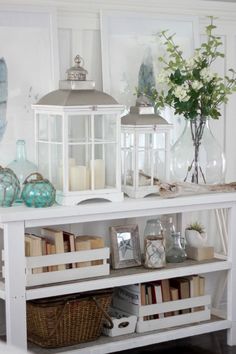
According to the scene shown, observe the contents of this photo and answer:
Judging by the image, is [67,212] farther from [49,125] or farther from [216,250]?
[216,250]

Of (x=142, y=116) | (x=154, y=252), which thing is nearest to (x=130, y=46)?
(x=142, y=116)

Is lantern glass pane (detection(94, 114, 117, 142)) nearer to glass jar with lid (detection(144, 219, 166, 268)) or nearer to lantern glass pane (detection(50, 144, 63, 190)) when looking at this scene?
lantern glass pane (detection(50, 144, 63, 190))

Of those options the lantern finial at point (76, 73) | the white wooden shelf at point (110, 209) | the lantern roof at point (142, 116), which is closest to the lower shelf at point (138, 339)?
the white wooden shelf at point (110, 209)

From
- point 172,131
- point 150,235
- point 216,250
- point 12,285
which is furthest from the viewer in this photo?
point 216,250

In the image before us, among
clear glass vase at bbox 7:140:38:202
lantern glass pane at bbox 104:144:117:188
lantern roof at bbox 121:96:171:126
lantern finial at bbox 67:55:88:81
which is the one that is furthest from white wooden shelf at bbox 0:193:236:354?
lantern finial at bbox 67:55:88:81

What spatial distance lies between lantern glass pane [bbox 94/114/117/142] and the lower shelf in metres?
0.89

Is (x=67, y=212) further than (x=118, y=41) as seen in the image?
No

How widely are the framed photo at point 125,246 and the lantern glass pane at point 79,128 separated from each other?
47 cm

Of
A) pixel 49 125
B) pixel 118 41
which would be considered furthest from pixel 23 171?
pixel 118 41

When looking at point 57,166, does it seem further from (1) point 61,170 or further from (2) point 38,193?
(2) point 38,193

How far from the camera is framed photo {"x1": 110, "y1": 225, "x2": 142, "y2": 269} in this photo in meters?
3.51

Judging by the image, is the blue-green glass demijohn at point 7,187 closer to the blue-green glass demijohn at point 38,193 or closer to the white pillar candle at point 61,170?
the blue-green glass demijohn at point 38,193

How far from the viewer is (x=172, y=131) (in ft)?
12.8

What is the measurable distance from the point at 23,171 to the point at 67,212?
33cm
